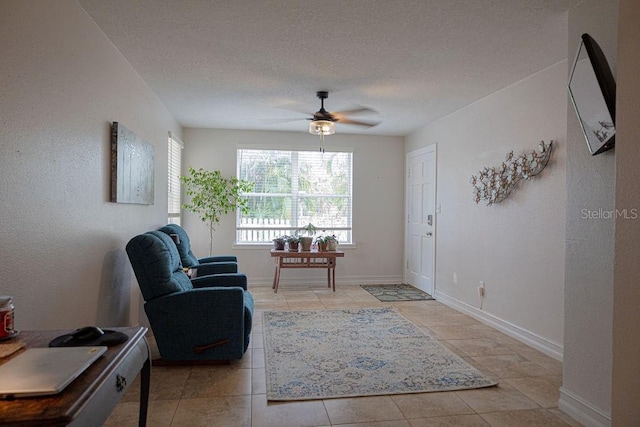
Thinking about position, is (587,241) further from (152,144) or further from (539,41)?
(152,144)

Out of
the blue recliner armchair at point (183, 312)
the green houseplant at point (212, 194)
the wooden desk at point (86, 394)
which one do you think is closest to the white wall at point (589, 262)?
the blue recliner armchair at point (183, 312)

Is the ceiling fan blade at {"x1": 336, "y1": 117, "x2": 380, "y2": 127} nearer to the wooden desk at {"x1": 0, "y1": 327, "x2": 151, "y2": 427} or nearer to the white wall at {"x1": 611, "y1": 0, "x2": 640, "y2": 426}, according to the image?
the white wall at {"x1": 611, "y1": 0, "x2": 640, "y2": 426}

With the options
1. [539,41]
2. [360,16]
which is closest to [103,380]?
[360,16]

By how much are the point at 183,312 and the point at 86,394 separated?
6.56ft

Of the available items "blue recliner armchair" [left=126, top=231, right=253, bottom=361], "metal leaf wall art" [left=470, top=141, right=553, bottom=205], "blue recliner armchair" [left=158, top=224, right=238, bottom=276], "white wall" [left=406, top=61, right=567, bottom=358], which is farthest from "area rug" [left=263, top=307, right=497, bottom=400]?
"metal leaf wall art" [left=470, top=141, right=553, bottom=205]

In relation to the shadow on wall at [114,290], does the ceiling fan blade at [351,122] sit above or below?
above

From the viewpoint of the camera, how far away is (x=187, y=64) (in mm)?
3326

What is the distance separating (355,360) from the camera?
3133mm

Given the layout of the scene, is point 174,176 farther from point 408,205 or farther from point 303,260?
point 408,205

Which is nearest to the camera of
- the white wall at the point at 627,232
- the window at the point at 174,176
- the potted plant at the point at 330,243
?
the white wall at the point at 627,232

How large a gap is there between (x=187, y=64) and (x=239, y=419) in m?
2.74

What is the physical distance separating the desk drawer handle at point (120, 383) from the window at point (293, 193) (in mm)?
4965

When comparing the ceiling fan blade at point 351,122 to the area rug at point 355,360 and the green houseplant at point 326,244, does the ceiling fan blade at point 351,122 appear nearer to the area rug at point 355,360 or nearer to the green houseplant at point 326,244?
the green houseplant at point 326,244

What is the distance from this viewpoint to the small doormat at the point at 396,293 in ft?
17.7
